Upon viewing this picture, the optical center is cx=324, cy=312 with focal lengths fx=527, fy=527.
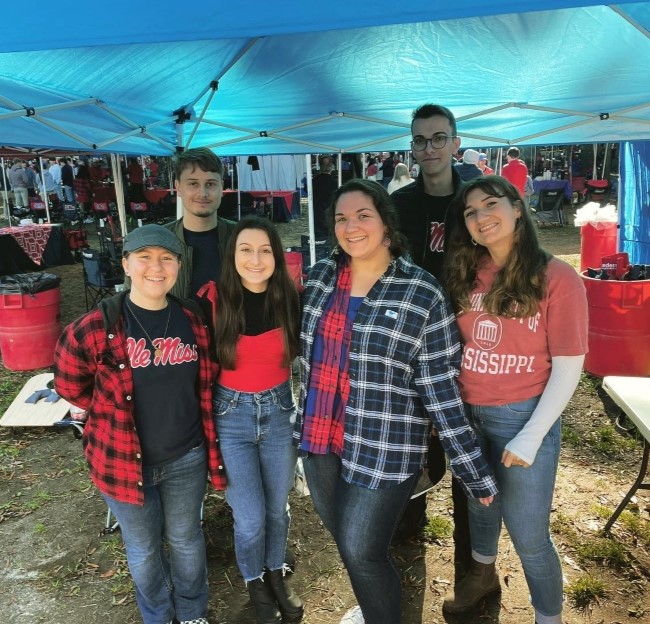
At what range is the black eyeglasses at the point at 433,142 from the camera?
8.17 ft

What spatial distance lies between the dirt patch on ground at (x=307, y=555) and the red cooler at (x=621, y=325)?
40.6 inches

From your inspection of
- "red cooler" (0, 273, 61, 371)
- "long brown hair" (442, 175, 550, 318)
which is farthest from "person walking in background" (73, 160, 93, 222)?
"long brown hair" (442, 175, 550, 318)

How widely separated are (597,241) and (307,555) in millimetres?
7409

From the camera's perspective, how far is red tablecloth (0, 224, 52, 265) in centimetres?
1016

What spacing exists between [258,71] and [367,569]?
3266 mm

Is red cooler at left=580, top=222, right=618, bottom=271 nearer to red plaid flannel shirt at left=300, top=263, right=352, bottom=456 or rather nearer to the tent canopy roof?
the tent canopy roof

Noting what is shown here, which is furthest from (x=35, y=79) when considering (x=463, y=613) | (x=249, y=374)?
(x=463, y=613)

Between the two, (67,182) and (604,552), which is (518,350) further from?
(67,182)

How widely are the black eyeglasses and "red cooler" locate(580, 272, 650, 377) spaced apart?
2957 mm

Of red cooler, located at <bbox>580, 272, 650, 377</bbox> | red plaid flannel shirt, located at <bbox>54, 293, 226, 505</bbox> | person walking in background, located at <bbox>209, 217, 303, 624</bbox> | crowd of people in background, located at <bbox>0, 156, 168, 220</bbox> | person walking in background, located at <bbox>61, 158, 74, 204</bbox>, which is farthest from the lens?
person walking in background, located at <bbox>61, 158, 74, 204</bbox>

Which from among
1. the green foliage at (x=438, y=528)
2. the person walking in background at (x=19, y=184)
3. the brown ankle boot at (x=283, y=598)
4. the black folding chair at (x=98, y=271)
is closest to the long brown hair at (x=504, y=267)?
the brown ankle boot at (x=283, y=598)

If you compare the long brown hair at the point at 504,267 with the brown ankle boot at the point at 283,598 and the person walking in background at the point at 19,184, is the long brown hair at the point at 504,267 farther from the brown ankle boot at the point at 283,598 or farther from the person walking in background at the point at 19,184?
the person walking in background at the point at 19,184

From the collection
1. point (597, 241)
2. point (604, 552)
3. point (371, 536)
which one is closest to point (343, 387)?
point (371, 536)


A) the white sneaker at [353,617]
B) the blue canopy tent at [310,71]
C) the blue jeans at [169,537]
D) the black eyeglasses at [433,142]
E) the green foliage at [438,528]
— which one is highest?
the blue canopy tent at [310,71]
